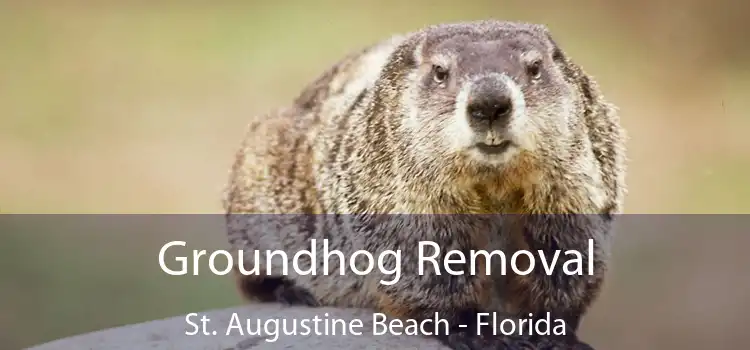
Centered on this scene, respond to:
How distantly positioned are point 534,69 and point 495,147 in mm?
196

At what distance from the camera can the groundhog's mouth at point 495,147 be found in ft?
5.74

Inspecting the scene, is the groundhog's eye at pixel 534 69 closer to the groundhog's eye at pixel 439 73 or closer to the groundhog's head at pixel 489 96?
the groundhog's head at pixel 489 96

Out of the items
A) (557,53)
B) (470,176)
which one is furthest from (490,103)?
(557,53)

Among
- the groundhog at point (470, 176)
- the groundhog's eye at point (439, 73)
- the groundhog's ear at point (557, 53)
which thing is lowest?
the groundhog at point (470, 176)

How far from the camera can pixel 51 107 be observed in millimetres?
2336

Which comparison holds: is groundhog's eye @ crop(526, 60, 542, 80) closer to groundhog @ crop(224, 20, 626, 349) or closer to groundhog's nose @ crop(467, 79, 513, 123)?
groundhog @ crop(224, 20, 626, 349)

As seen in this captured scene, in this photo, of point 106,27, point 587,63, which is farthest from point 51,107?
point 587,63

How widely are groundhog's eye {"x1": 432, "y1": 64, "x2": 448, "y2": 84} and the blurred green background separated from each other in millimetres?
435

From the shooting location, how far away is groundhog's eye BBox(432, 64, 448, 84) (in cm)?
183

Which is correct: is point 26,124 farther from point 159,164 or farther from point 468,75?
point 468,75

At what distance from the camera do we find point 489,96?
170 centimetres

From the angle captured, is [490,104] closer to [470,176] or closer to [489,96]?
[489,96]

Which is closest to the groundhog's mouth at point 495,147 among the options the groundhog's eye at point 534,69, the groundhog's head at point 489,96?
the groundhog's head at point 489,96

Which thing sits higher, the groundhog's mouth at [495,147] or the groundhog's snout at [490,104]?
the groundhog's snout at [490,104]
